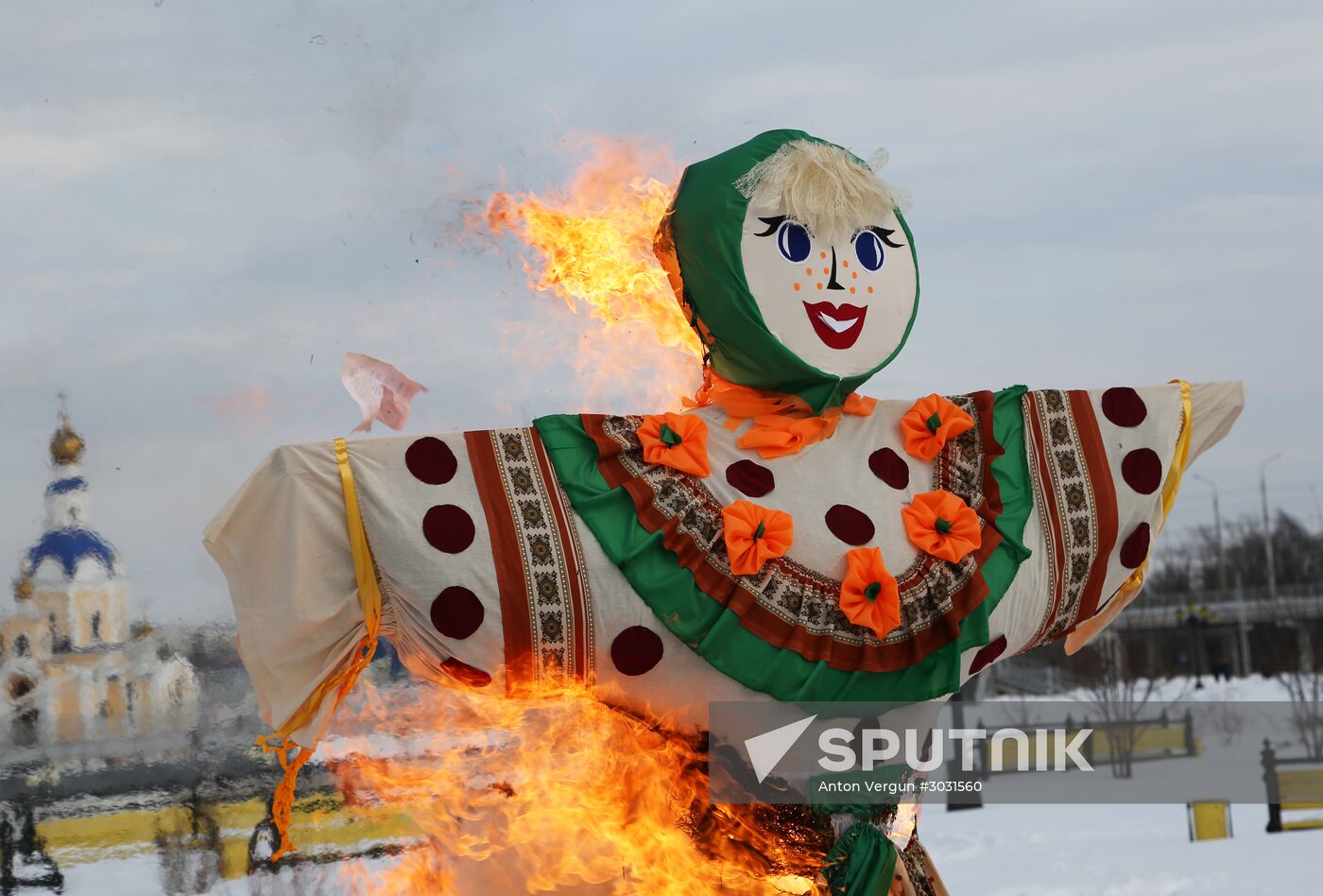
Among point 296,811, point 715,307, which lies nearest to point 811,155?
point 715,307

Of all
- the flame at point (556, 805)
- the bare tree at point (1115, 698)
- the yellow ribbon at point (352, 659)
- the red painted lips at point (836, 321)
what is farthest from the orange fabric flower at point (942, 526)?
the bare tree at point (1115, 698)

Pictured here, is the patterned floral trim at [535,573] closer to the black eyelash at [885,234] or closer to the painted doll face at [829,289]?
the painted doll face at [829,289]

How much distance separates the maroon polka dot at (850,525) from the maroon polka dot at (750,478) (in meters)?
0.13

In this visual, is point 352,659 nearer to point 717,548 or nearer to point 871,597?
point 717,548

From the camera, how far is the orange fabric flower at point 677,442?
99.2 inches

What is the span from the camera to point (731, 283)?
8.45 ft

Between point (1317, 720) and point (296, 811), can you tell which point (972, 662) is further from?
point (1317, 720)

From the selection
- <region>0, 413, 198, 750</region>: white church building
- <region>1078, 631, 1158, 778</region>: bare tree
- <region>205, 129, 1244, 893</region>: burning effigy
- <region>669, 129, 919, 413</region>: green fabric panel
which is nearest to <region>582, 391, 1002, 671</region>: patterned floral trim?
<region>205, 129, 1244, 893</region>: burning effigy

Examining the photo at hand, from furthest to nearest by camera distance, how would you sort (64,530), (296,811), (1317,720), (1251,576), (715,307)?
(1251,576)
(1317,720)
(296,811)
(64,530)
(715,307)

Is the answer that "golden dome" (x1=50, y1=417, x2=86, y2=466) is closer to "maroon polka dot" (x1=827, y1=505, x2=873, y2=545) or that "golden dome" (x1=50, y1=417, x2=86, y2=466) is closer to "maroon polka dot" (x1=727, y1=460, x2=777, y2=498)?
"maroon polka dot" (x1=727, y1=460, x2=777, y2=498)

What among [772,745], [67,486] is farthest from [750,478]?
[67,486]

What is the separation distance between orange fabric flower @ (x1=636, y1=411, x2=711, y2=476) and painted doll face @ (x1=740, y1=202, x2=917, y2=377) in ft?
0.85

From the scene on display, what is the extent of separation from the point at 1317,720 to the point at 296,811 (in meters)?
10.8

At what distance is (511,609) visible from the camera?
2.36 metres
